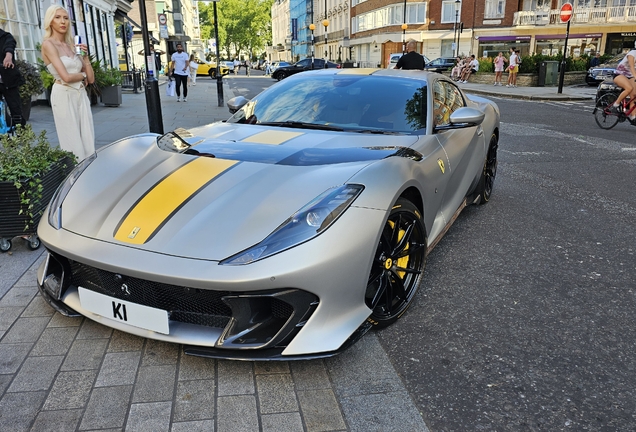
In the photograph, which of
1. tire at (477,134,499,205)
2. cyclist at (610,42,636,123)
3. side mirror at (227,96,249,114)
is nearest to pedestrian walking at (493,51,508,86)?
cyclist at (610,42,636,123)

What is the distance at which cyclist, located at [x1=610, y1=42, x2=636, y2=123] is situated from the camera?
10133 mm

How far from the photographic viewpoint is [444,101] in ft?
13.1

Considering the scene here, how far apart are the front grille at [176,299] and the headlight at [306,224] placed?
21 centimetres

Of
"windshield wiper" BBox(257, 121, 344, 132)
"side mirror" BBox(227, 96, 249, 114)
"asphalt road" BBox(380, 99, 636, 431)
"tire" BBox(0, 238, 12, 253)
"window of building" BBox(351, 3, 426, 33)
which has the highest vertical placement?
"window of building" BBox(351, 3, 426, 33)

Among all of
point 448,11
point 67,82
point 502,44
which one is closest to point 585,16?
point 502,44

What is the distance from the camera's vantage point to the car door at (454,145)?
355 cm

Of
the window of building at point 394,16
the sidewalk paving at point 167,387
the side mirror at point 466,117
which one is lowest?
the sidewalk paving at point 167,387

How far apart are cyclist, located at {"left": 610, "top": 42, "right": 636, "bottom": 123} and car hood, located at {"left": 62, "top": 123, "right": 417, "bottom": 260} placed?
911 cm

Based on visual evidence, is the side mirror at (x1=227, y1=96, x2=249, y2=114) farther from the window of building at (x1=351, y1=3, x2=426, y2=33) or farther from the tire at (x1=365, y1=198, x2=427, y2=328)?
the window of building at (x1=351, y1=3, x2=426, y2=33)

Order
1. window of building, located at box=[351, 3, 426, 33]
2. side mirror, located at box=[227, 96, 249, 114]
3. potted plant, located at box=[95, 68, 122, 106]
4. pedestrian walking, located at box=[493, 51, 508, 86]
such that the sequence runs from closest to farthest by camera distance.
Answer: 1. side mirror, located at box=[227, 96, 249, 114]
2. potted plant, located at box=[95, 68, 122, 106]
3. pedestrian walking, located at box=[493, 51, 508, 86]
4. window of building, located at box=[351, 3, 426, 33]

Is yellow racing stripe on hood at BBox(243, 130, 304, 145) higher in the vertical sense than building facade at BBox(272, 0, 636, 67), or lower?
lower

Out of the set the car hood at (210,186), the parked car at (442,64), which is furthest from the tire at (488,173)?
the parked car at (442,64)

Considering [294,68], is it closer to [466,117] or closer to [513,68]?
[513,68]

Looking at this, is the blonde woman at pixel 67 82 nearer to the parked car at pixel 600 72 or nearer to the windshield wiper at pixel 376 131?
the windshield wiper at pixel 376 131
